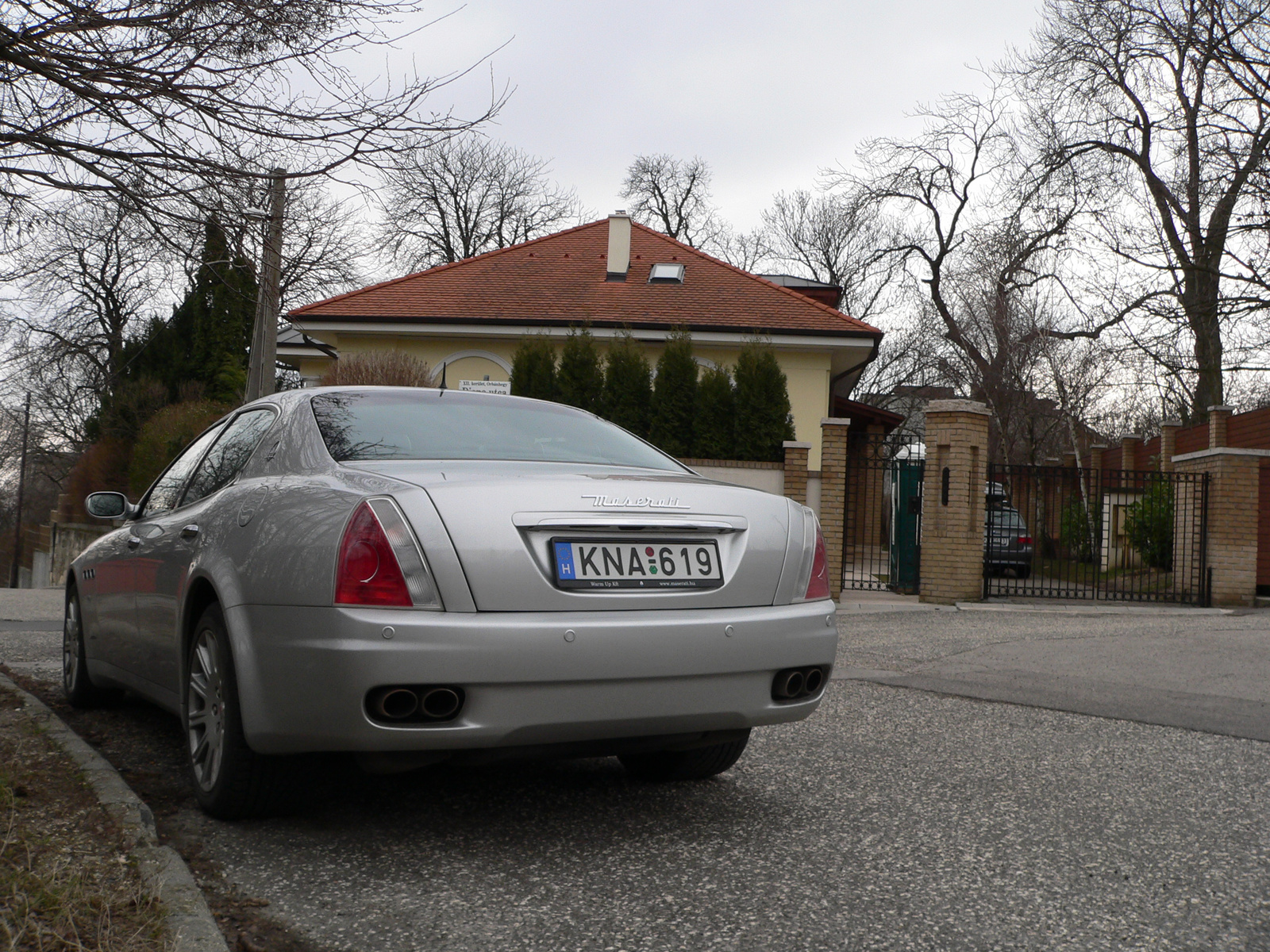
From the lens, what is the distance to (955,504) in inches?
590

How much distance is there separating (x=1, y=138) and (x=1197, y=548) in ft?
50.9

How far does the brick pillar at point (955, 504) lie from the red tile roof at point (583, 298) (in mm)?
6933

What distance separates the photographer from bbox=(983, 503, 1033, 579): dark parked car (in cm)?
1561

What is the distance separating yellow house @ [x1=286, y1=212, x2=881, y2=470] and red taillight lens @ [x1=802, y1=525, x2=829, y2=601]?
56.2 feet

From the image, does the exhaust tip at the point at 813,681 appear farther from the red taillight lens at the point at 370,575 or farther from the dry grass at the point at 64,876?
the dry grass at the point at 64,876

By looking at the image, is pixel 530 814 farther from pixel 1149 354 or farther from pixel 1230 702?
pixel 1149 354

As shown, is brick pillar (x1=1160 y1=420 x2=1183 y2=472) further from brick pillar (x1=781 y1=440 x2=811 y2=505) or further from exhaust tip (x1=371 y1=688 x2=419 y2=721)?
exhaust tip (x1=371 y1=688 x2=419 y2=721)

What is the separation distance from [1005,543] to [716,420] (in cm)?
480

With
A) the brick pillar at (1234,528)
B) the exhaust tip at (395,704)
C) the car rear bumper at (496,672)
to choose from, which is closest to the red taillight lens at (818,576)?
the car rear bumper at (496,672)

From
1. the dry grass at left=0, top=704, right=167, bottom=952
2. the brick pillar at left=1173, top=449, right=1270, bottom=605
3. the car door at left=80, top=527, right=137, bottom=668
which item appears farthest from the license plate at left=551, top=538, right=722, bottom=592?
the brick pillar at left=1173, top=449, right=1270, bottom=605

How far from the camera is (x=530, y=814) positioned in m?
3.83

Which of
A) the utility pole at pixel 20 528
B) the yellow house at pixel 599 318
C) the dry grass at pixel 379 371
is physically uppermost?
the yellow house at pixel 599 318

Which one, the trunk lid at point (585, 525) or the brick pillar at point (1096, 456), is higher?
the brick pillar at point (1096, 456)

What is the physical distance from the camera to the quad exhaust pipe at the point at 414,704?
3064mm
